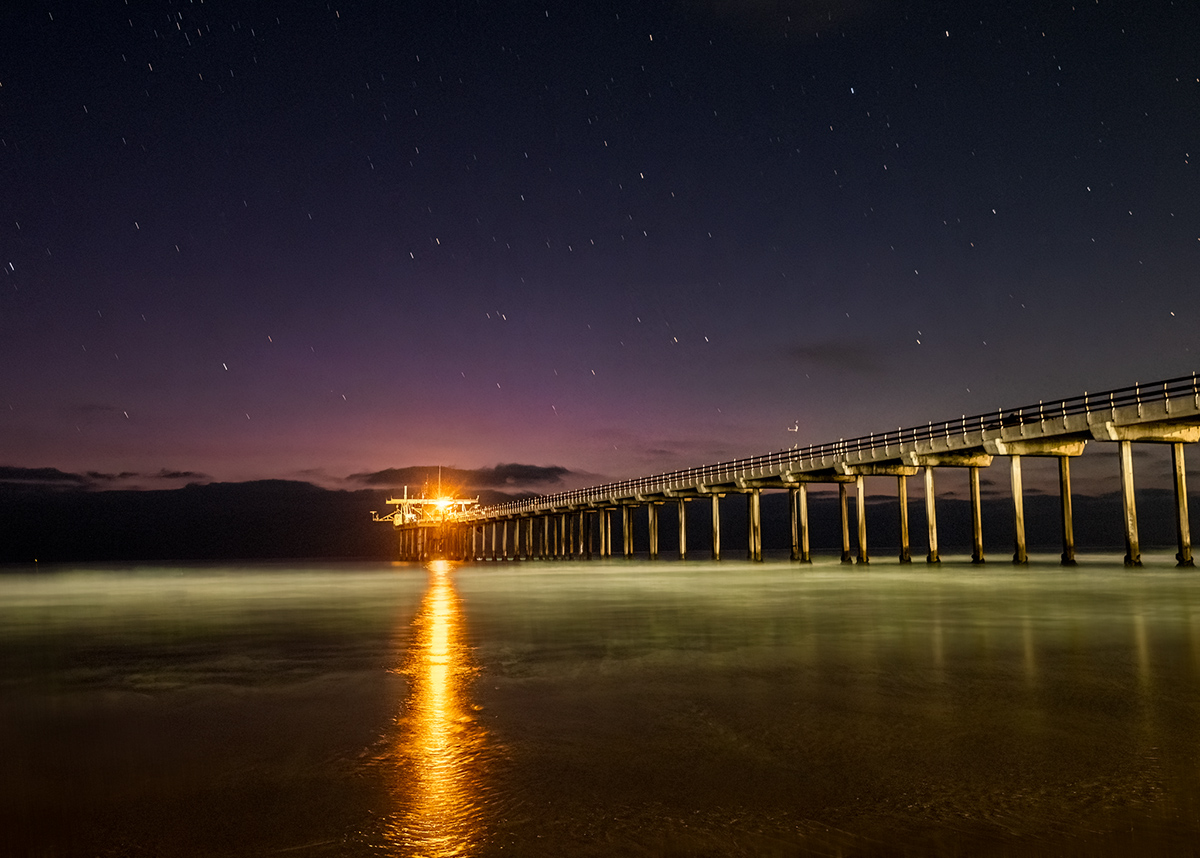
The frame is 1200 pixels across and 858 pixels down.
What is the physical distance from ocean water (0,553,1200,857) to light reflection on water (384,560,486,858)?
0.08 feet

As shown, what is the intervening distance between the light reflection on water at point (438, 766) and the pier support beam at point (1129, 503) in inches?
1039

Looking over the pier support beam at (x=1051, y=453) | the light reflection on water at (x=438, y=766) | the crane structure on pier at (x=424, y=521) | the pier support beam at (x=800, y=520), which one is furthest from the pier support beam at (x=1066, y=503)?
the crane structure on pier at (x=424, y=521)

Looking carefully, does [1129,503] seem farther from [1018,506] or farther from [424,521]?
[424,521]

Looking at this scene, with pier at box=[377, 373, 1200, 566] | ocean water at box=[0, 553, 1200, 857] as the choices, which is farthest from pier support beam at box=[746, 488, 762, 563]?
ocean water at box=[0, 553, 1200, 857]

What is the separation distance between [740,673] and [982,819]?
463 centimetres

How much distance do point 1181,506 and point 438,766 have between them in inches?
1178

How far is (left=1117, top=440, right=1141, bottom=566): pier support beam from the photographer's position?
2909cm

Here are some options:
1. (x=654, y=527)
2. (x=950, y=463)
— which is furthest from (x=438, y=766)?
(x=654, y=527)

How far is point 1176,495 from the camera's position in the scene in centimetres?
2869

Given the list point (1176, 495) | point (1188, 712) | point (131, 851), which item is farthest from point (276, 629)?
point (1176, 495)

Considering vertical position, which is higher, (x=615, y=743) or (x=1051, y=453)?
(x=1051, y=453)

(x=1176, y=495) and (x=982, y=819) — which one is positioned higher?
(x=1176, y=495)

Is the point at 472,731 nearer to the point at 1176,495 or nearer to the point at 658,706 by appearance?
the point at 658,706

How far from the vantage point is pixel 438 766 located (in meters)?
5.21
